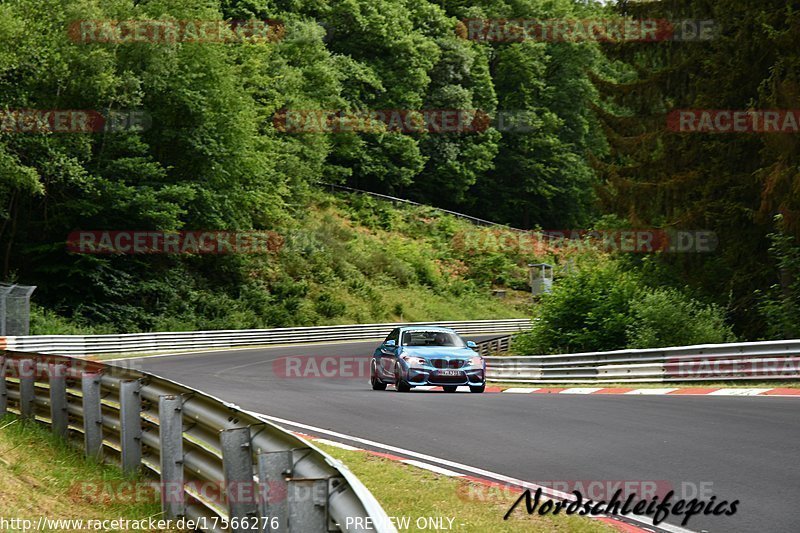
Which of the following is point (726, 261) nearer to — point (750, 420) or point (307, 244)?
point (750, 420)

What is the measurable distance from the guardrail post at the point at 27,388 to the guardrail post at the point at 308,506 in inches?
346

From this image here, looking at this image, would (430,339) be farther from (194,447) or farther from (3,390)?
(194,447)

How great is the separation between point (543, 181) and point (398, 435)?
72.9 meters

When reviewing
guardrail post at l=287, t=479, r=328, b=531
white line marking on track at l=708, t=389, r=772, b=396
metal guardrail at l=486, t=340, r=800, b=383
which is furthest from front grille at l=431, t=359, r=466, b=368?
guardrail post at l=287, t=479, r=328, b=531

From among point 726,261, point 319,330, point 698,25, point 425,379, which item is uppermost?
point 698,25

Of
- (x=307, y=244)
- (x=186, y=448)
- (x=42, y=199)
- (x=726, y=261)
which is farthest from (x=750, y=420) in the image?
(x=307, y=244)

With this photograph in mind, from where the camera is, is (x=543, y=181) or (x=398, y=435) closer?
(x=398, y=435)

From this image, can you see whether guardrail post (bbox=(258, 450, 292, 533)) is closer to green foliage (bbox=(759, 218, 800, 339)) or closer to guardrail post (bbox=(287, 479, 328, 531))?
guardrail post (bbox=(287, 479, 328, 531))

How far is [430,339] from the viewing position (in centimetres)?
2192

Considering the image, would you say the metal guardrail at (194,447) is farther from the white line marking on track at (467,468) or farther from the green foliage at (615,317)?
the green foliage at (615,317)

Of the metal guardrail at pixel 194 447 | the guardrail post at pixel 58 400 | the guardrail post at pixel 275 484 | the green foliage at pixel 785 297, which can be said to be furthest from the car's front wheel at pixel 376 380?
the guardrail post at pixel 275 484

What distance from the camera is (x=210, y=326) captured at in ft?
152

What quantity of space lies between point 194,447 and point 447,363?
13078mm

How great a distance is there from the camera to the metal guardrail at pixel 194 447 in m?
4.93
